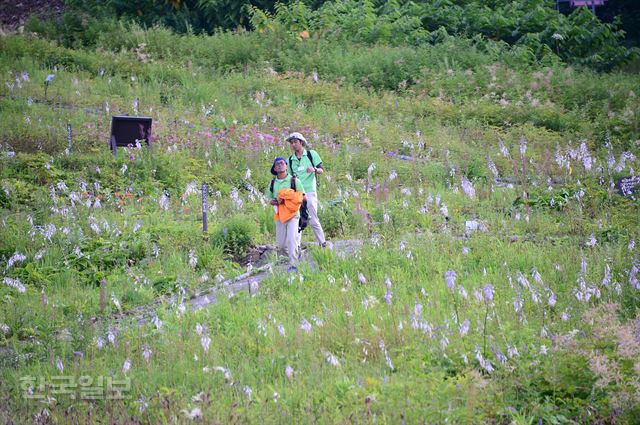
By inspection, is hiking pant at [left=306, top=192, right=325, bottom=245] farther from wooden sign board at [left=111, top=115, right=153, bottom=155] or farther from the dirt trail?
wooden sign board at [left=111, top=115, right=153, bottom=155]

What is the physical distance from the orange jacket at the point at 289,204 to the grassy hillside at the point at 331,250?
64cm

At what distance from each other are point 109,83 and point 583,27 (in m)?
14.9

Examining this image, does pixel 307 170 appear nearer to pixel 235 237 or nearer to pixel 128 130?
pixel 235 237

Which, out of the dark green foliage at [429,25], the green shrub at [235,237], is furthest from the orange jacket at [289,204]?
the dark green foliage at [429,25]

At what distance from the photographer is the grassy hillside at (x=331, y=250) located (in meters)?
8.41

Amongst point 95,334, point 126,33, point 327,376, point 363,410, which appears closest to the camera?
point 363,410

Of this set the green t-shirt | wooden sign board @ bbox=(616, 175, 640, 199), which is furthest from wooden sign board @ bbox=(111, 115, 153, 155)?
wooden sign board @ bbox=(616, 175, 640, 199)

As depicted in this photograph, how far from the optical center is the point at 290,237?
12188mm

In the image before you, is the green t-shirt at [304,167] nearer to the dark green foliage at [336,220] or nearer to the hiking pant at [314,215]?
the hiking pant at [314,215]

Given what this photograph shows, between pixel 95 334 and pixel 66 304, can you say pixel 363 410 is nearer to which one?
pixel 95 334

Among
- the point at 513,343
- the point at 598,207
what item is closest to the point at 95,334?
the point at 513,343

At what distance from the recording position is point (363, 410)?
8.02m

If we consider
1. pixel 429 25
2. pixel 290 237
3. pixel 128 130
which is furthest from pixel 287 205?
pixel 429 25

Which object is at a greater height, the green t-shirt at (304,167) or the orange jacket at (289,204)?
the green t-shirt at (304,167)
